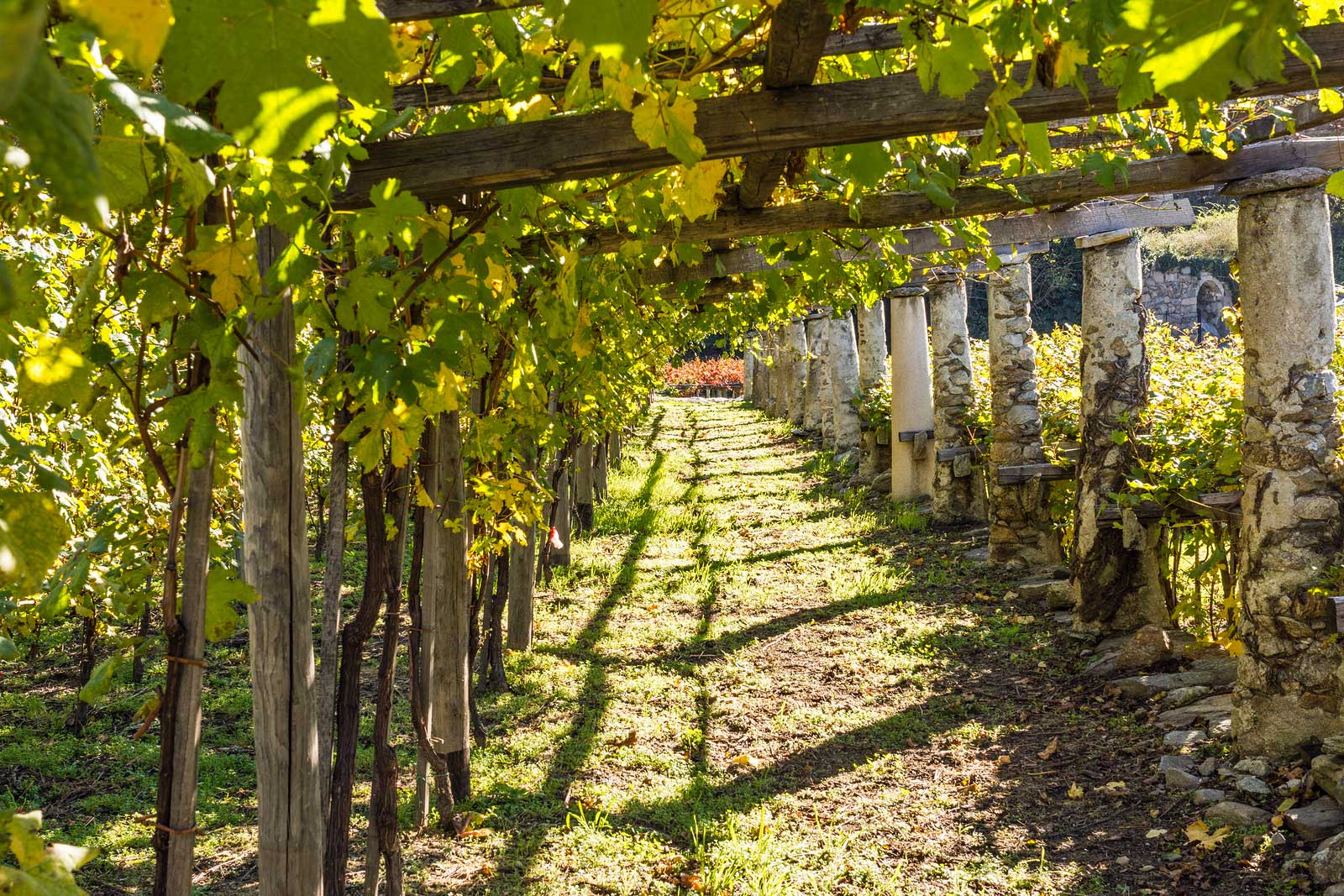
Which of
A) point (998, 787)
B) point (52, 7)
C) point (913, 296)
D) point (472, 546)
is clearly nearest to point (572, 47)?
point (52, 7)

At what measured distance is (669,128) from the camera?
5.59 feet

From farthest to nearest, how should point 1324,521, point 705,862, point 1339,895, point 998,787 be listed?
point 998,787 < point 1324,521 < point 705,862 < point 1339,895

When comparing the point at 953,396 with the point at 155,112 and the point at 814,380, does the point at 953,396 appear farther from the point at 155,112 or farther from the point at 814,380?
the point at 155,112

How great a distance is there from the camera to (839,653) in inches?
261

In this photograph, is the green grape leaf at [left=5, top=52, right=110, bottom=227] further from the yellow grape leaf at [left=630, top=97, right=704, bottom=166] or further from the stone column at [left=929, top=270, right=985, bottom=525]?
the stone column at [left=929, top=270, right=985, bottom=525]

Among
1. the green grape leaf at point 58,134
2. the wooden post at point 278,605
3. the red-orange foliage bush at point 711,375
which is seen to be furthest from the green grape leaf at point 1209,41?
the red-orange foliage bush at point 711,375

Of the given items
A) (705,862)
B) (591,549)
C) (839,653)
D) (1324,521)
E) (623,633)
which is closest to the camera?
(705,862)

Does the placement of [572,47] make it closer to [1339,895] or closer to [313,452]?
[1339,895]

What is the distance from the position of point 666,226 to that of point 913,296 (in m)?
6.92

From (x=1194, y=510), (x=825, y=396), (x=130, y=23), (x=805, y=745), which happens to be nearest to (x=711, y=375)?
(x=825, y=396)

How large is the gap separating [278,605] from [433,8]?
3.83ft

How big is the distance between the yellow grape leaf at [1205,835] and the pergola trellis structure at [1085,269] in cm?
60

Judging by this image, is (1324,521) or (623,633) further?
(623,633)

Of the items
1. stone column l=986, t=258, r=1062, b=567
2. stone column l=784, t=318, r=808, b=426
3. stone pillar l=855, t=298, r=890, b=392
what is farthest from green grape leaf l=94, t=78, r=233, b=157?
stone column l=784, t=318, r=808, b=426
